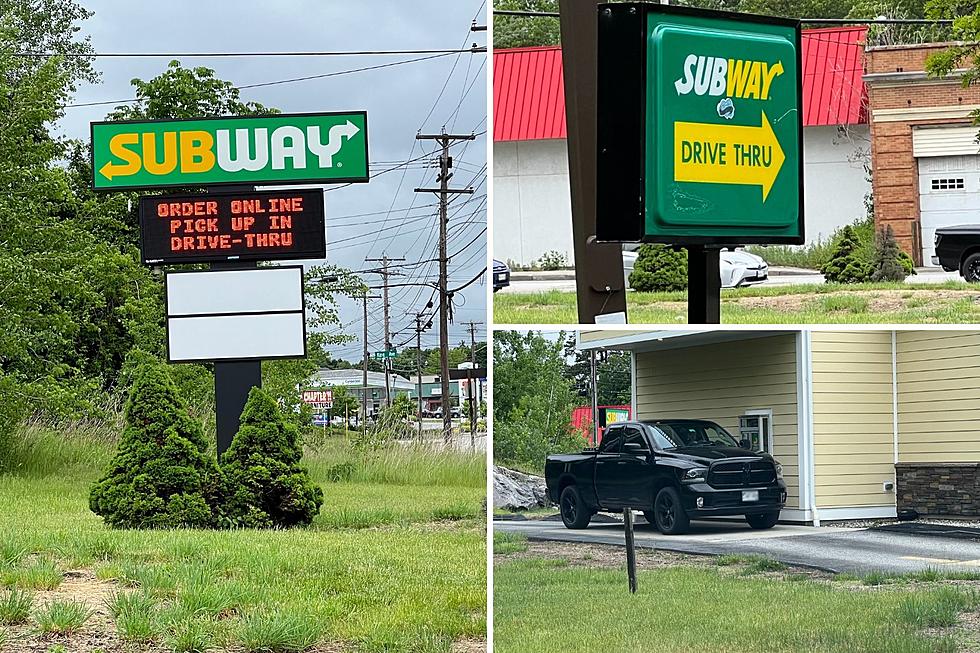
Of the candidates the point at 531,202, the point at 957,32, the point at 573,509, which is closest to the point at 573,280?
the point at 531,202

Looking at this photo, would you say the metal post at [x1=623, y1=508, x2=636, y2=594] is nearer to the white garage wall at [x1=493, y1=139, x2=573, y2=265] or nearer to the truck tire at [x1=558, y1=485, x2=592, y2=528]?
the truck tire at [x1=558, y1=485, x2=592, y2=528]

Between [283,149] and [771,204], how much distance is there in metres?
9.68

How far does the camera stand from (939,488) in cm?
467

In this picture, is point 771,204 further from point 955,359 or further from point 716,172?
point 955,359

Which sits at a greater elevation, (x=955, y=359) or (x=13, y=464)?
(x=955, y=359)

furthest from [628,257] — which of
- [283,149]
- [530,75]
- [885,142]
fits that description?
[885,142]

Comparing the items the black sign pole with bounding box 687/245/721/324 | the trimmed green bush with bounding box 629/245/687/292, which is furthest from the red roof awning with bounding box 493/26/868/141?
the black sign pole with bounding box 687/245/721/324

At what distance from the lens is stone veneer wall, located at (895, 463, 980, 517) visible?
455cm

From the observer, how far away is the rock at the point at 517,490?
4410 mm

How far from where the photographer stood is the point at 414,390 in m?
91.3

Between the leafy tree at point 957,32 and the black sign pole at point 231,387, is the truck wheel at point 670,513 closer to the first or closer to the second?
the black sign pole at point 231,387

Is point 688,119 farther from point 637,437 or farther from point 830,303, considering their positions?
point 830,303

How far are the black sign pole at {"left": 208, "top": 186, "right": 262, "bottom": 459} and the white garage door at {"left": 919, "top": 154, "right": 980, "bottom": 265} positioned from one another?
16.0m

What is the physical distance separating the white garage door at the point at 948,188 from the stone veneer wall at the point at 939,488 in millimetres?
20648
